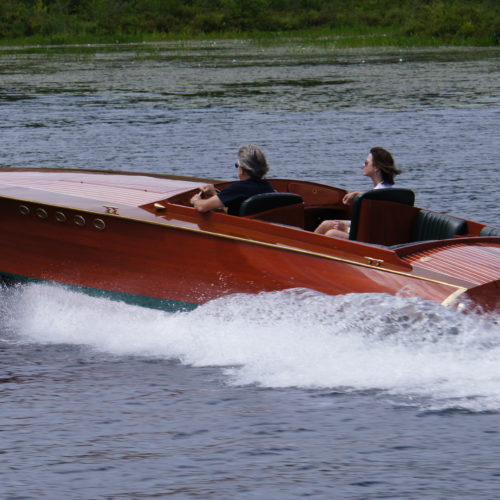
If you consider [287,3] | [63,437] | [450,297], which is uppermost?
[287,3]

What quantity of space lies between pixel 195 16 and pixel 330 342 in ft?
193

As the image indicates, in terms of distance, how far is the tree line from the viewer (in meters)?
60.4

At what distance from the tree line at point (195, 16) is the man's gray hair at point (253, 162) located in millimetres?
48496

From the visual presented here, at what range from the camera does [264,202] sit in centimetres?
772

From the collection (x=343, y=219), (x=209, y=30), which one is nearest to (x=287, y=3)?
(x=209, y=30)

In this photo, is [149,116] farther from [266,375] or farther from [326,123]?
[266,375]

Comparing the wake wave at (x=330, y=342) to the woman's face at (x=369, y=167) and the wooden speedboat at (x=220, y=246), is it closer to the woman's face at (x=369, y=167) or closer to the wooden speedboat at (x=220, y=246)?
the wooden speedboat at (x=220, y=246)

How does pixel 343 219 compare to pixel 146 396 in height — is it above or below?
above

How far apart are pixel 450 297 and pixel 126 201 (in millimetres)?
2608

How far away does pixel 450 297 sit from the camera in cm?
672

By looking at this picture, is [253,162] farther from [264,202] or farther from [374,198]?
[374,198]

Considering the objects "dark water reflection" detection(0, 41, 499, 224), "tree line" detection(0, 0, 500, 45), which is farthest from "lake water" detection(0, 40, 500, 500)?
"tree line" detection(0, 0, 500, 45)

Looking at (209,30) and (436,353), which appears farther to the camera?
(209,30)

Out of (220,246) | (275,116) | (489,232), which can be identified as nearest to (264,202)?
(220,246)
